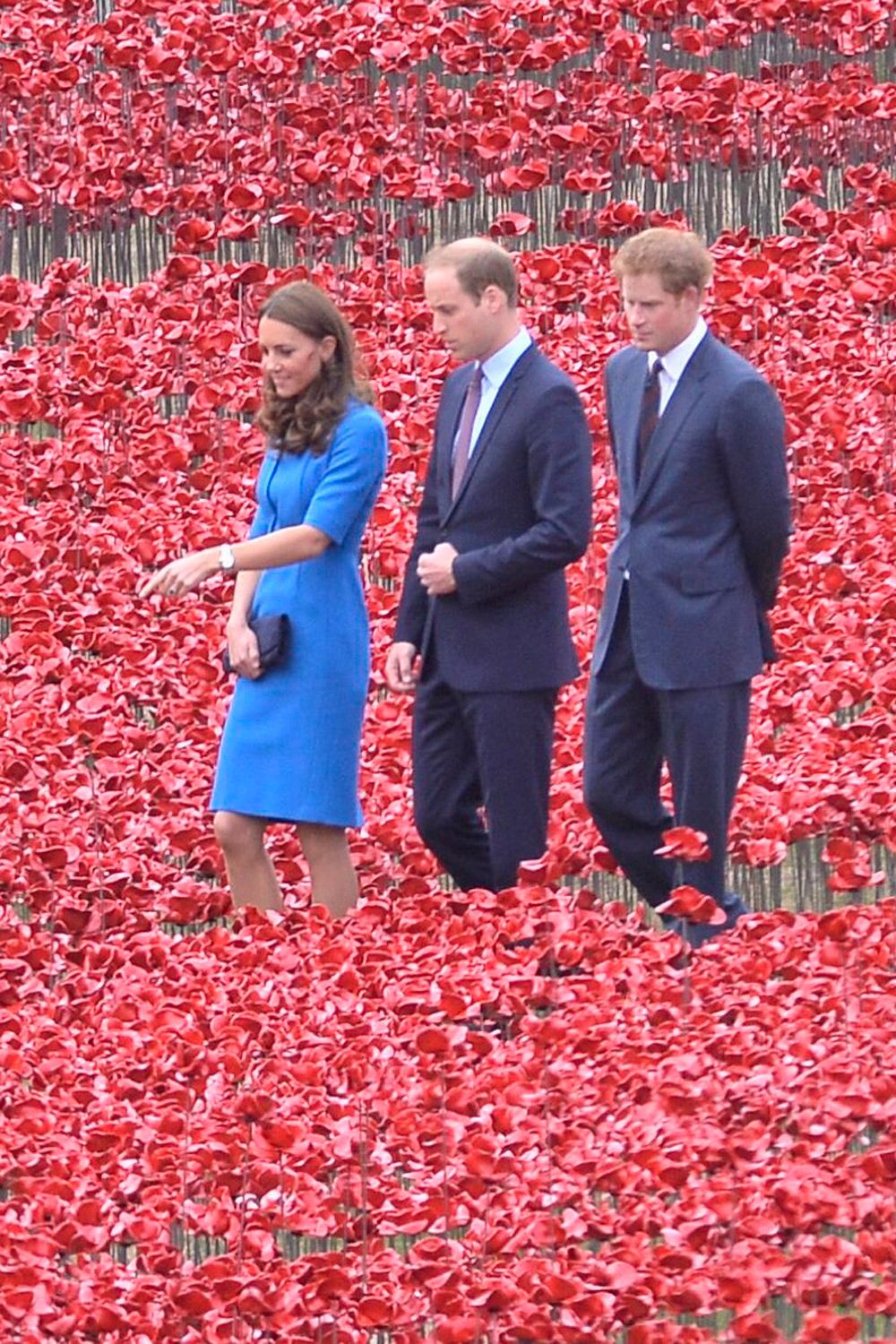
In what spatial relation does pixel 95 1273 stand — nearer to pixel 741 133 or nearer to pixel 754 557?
pixel 754 557

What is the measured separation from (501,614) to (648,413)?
576 mm

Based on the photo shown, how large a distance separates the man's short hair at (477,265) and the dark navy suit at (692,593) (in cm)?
36

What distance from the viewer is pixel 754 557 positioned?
629cm

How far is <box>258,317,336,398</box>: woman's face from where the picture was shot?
6.33 metres

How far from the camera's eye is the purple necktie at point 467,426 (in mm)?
6555

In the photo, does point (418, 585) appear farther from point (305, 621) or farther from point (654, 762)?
point (654, 762)

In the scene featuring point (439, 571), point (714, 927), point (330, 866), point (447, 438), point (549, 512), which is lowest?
point (714, 927)

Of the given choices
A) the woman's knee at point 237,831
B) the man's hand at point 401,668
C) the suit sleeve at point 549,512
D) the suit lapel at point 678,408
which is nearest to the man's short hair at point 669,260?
the suit lapel at point 678,408

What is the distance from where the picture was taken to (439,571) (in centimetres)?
649

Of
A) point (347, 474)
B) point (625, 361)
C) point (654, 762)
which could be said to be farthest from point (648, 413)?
point (654, 762)

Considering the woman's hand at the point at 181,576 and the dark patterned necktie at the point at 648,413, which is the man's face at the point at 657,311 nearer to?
the dark patterned necktie at the point at 648,413

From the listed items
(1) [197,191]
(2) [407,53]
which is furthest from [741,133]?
(1) [197,191]

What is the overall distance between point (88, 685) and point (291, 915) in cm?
155

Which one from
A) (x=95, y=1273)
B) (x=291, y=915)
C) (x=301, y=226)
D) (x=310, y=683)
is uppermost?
(x=301, y=226)
